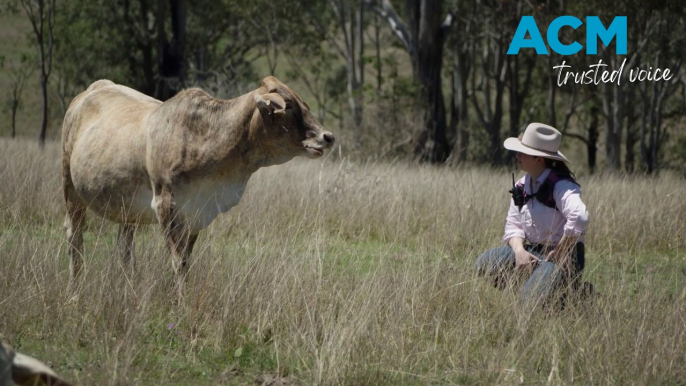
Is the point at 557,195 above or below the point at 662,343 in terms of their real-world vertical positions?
above

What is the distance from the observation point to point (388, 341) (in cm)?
529

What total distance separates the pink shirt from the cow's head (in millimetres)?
1704

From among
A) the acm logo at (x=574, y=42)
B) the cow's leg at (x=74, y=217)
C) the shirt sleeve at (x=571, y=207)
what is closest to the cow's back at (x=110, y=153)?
the cow's leg at (x=74, y=217)

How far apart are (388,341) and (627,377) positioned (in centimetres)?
134

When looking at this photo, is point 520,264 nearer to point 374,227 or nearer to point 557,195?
point 557,195

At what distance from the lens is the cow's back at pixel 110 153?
21.4 feet

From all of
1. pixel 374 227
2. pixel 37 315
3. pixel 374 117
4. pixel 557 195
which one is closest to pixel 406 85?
pixel 374 117

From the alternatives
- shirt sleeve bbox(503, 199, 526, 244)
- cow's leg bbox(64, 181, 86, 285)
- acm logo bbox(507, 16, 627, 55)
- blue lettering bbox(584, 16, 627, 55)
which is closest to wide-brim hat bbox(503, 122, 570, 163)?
shirt sleeve bbox(503, 199, 526, 244)

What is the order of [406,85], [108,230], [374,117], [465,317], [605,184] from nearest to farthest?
[465,317], [108,230], [605,184], [374,117], [406,85]

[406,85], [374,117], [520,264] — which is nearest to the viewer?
[520,264]

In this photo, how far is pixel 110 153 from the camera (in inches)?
264

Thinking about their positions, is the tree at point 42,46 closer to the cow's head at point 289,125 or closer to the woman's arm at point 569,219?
the cow's head at point 289,125

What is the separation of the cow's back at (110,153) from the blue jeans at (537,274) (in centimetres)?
247

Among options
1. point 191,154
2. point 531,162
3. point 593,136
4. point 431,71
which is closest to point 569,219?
point 531,162
